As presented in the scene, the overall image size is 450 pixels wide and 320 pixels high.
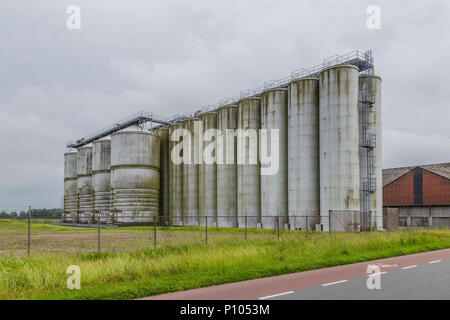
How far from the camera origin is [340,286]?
1124 centimetres

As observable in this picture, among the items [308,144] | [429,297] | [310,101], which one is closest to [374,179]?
[308,144]

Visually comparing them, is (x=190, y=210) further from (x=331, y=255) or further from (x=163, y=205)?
(x=331, y=255)

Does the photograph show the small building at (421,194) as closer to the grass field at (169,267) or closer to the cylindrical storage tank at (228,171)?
the cylindrical storage tank at (228,171)

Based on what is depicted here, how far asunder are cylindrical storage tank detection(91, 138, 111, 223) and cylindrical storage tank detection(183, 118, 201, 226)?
12874 millimetres

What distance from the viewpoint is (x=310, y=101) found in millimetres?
39969

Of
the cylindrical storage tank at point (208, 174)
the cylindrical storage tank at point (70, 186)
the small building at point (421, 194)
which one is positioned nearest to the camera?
the cylindrical storage tank at point (208, 174)

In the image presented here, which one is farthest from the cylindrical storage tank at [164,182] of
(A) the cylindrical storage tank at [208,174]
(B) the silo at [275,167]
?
(B) the silo at [275,167]

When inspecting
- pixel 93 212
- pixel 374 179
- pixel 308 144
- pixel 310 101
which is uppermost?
pixel 310 101

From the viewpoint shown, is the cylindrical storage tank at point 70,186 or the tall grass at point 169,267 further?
the cylindrical storage tank at point 70,186

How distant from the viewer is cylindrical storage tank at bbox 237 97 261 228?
4422 cm

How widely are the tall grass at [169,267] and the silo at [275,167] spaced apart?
20.4 m

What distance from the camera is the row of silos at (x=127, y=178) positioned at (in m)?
54.9

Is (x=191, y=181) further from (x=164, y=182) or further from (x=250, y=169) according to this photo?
(x=250, y=169)
